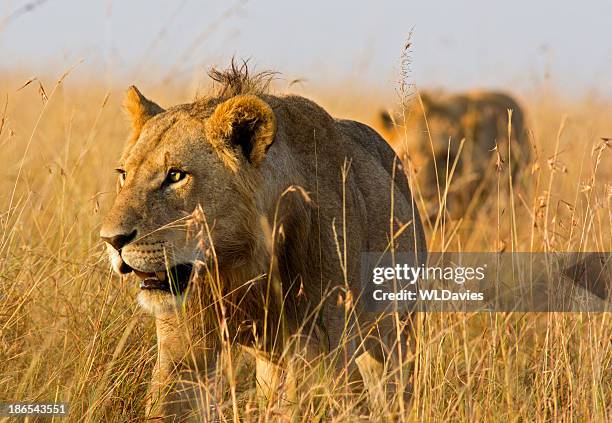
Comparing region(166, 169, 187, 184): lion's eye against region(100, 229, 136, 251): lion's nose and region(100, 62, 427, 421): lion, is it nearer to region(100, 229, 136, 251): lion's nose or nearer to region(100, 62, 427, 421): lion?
region(100, 62, 427, 421): lion

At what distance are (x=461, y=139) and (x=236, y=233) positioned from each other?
21.4ft

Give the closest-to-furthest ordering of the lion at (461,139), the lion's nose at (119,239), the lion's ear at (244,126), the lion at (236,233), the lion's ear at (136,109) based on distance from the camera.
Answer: the lion's nose at (119,239)
the lion at (236,233)
the lion's ear at (244,126)
the lion's ear at (136,109)
the lion at (461,139)

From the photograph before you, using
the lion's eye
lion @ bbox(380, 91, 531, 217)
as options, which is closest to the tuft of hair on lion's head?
the lion's eye

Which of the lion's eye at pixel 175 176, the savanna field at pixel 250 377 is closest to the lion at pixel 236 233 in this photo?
the lion's eye at pixel 175 176

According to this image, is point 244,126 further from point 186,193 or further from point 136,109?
point 136,109

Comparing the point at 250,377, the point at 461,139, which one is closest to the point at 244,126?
the point at 250,377

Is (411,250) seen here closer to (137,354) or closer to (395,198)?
(395,198)

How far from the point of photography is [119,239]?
359 centimetres

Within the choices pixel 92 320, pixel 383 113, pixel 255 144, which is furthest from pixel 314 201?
pixel 383 113

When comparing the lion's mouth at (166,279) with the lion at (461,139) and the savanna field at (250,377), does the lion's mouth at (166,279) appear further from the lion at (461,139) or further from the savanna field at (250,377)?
the lion at (461,139)

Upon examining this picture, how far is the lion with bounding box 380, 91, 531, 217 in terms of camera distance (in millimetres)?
9953

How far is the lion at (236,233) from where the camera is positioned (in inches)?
147

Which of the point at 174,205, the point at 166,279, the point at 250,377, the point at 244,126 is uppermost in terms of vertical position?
the point at 244,126

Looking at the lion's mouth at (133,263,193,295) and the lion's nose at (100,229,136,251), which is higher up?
the lion's nose at (100,229,136,251)
